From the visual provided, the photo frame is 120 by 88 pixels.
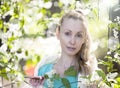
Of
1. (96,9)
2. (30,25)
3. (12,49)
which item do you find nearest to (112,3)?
(96,9)

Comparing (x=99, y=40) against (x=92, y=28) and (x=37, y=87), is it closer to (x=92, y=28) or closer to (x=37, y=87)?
(x=92, y=28)

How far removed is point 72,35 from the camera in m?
1.80

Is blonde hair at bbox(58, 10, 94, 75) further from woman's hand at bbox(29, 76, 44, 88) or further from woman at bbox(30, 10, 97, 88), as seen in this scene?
woman's hand at bbox(29, 76, 44, 88)

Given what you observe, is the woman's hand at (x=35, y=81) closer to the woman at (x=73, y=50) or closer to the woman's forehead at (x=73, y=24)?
the woman at (x=73, y=50)

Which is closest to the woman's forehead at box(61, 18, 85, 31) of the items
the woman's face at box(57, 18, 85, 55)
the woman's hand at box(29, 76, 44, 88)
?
the woman's face at box(57, 18, 85, 55)

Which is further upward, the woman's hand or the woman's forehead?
the woman's forehead

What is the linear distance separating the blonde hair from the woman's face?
0.8 inches

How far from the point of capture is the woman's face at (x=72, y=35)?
1.80 metres

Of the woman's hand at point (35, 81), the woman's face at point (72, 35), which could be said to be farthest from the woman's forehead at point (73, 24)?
the woman's hand at point (35, 81)

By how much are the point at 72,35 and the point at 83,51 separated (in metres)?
0.14

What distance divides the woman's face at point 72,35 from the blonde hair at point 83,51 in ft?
0.06

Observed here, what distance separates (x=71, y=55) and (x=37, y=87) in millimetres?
394

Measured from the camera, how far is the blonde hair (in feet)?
6.08

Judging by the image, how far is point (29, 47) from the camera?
260cm
